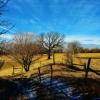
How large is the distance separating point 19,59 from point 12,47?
292cm

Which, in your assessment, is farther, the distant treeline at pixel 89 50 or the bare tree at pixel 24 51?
the distant treeline at pixel 89 50

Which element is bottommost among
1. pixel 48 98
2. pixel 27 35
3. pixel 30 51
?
pixel 48 98

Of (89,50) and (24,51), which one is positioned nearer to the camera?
(24,51)

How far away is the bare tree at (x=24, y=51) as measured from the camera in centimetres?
4647

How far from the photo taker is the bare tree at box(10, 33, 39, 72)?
4647 centimetres

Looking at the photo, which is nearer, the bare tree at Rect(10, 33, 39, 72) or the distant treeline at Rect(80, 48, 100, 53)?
the bare tree at Rect(10, 33, 39, 72)

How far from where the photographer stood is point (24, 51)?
155ft

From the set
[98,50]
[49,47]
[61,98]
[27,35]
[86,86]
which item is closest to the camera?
[61,98]

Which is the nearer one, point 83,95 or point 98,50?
point 83,95

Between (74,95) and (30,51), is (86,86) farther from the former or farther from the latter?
(30,51)

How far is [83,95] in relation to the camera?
14211mm

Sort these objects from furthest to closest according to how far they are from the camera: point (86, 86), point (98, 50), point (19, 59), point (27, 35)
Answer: point (98, 50)
point (27, 35)
point (19, 59)
point (86, 86)

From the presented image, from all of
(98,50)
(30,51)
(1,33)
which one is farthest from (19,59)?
(98,50)

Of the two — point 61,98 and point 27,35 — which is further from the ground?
point 27,35
